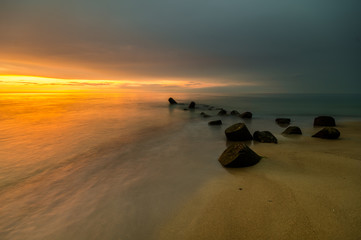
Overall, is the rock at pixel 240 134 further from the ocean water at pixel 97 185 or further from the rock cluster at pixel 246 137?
the ocean water at pixel 97 185

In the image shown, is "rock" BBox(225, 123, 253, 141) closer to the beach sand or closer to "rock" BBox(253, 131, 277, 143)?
"rock" BBox(253, 131, 277, 143)

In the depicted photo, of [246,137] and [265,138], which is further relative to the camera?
[246,137]

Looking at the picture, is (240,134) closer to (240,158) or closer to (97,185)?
(240,158)

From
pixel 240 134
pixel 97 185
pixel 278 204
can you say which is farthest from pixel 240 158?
pixel 97 185

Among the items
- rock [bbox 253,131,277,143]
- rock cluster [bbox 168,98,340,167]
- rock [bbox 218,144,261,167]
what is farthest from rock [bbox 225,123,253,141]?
rock [bbox 218,144,261,167]

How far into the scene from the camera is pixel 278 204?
144 inches

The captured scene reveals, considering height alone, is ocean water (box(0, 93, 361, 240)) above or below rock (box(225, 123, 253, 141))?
below

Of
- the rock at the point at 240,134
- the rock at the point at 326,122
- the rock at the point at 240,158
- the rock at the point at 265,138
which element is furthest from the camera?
the rock at the point at 326,122

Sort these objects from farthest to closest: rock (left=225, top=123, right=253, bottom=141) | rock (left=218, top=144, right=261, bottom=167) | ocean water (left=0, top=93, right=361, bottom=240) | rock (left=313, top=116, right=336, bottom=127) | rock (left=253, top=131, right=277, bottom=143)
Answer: rock (left=313, top=116, right=336, bottom=127) → rock (left=225, top=123, right=253, bottom=141) → rock (left=253, top=131, right=277, bottom=143) → rock (left=218, top=144, right=261, bottom=167) → ocean water (left=0, top=93, right=361, bottom=240)

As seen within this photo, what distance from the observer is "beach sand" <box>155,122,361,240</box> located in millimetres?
2961

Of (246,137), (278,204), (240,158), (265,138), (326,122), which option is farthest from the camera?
(326,122)

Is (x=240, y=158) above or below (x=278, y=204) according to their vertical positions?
above

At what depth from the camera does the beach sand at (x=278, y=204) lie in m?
2.96

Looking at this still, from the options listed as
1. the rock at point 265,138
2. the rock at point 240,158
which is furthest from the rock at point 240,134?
the rock at point 240,158
